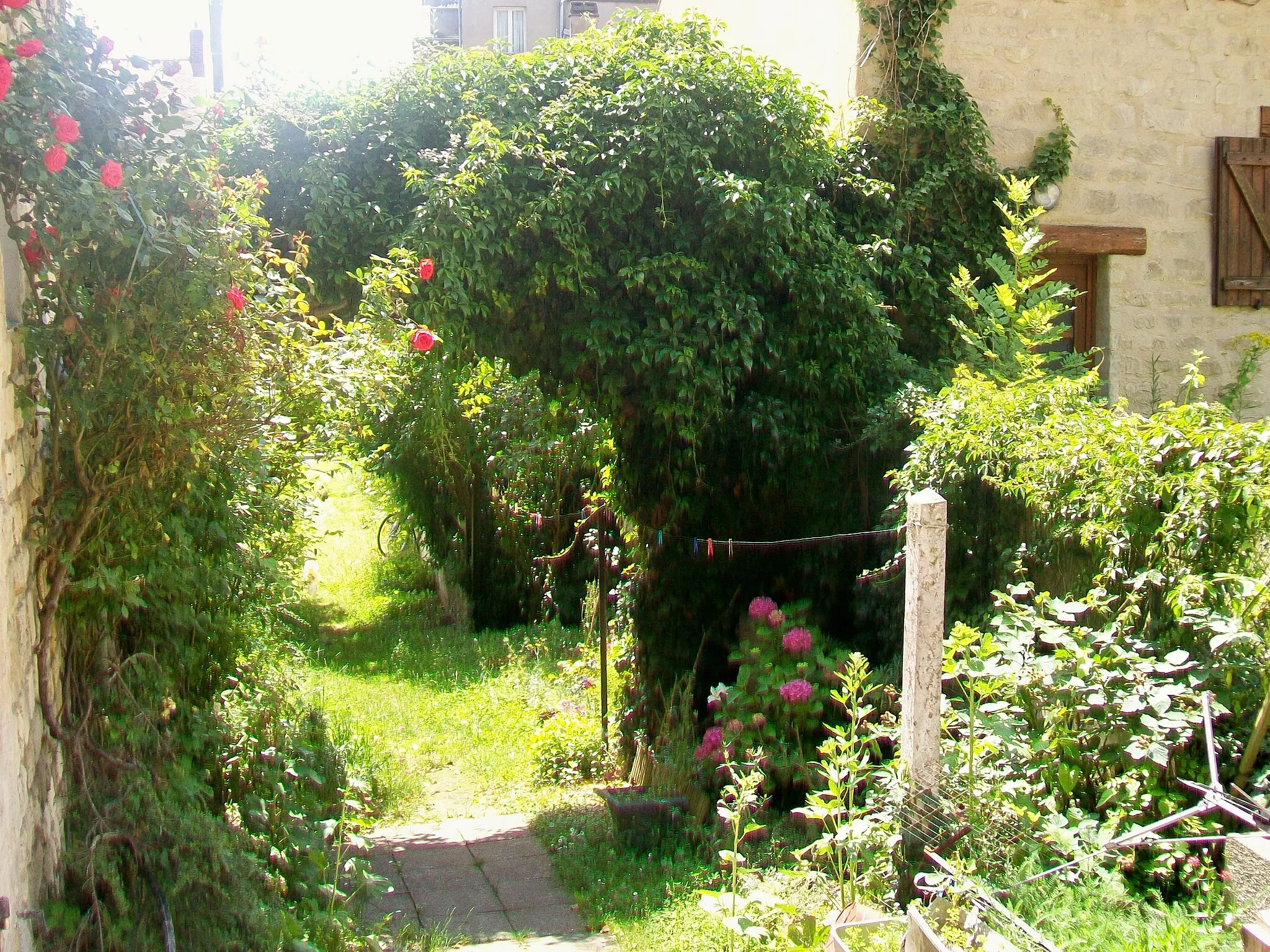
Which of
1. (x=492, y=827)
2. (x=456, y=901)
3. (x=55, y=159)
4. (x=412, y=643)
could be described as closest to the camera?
(x=55, y=159)

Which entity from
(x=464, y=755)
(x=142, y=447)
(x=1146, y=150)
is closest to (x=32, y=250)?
(x=142, y=447)

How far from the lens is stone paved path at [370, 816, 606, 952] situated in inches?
195

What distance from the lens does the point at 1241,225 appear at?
24.7ft

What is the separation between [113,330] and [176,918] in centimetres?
170

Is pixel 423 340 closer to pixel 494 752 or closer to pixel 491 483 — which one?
pixel 494 752

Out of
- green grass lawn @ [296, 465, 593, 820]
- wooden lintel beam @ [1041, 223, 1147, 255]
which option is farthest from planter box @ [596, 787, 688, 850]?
wooden lintel beam @ [1041, 223, 1147, 255]

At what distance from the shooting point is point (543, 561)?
1088 cm

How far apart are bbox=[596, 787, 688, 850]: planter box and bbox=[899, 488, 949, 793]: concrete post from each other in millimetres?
2071

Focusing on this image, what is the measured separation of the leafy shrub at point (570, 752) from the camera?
704 centimetres

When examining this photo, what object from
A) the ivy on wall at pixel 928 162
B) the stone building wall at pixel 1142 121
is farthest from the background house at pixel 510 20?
the ivy on wall at pixel 928 162

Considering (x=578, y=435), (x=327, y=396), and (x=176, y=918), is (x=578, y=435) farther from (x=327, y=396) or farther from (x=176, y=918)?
(x=176, y=918)

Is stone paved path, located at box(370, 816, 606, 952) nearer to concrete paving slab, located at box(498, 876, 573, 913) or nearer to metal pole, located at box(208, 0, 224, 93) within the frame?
concrete paving slab, located at box(498, 876, 573, 913)

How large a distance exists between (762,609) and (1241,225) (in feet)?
14.6

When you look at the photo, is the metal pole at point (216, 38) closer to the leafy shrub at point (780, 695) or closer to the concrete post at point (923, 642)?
the leafy shrub at point (780, 695)
